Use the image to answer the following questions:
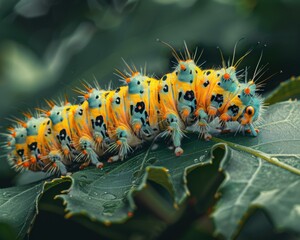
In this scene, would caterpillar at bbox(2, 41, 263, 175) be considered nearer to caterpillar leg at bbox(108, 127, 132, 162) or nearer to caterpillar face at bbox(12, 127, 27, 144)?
caterpillar leg at bbox(108, 127, 132, 162)

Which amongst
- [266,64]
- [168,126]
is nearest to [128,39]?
[266,64]

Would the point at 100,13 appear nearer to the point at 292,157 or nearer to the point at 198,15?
the point at 198,15

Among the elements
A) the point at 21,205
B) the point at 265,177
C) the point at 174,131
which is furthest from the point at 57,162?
the point at 265,177

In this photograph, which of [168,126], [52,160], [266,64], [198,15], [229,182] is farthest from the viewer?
[198,15]

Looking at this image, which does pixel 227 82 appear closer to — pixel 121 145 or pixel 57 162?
pixel 121 145

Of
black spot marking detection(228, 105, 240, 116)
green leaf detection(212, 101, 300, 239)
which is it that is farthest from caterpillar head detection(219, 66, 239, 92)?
green leaf detection(212, 101, 300, 239)

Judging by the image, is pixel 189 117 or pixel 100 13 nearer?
pixel 189 117
